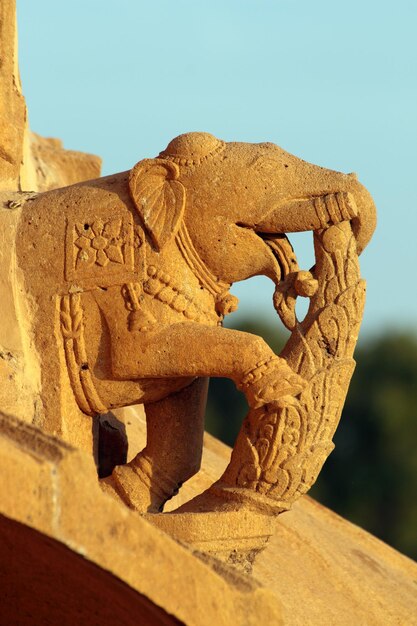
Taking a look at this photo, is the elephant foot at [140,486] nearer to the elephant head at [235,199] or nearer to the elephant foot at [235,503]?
the elephant foot at [235,503]

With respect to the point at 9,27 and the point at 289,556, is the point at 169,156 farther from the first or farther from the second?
the point at 289,556

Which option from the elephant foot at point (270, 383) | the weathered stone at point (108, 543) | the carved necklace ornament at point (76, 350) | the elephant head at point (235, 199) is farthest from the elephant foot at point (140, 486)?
the weathered stone at point (108, 543)

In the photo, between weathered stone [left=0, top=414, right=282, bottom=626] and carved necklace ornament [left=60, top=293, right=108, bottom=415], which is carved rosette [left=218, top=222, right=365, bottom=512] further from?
weathered stone [left=0, top=414, right=282, bottom=626]

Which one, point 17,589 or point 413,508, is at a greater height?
point 17,589

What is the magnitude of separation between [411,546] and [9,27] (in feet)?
50.7

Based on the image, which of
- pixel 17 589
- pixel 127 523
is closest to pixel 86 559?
pixel 127 523

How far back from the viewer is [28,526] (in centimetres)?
430

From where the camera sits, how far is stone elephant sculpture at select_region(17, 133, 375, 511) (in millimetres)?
5957

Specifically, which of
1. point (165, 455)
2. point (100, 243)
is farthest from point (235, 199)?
point (165, 455)

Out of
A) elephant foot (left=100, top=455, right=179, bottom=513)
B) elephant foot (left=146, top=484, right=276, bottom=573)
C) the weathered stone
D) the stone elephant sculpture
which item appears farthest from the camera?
elephant foot (left=100, top=455, right=179, bottom=513)

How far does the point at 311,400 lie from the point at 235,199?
797mm

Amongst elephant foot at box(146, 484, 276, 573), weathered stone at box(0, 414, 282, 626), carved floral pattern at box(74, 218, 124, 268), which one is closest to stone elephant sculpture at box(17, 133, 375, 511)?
carved floral pattern at box(74, 218, 124, 268)

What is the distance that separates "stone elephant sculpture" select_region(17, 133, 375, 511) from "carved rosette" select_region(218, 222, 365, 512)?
3 cm

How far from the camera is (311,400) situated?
5.91 m
